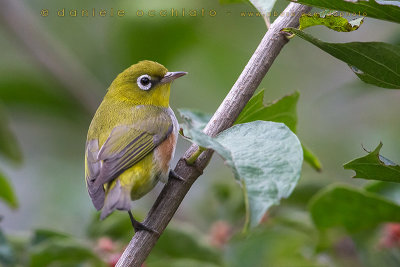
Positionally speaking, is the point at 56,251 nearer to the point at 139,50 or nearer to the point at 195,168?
the point at 195,168

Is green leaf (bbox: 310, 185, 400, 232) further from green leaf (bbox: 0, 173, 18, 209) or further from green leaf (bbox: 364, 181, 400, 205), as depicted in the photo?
green leaf (bbox: 0, 173, 18, 209)

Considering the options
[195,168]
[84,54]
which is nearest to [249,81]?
[195,168]

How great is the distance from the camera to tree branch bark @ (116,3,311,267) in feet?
6.29

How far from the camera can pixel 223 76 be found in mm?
4801

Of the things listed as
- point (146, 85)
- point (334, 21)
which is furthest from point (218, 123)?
point (146, 85)

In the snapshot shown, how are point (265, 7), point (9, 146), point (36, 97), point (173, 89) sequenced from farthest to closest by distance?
point (173, 89), point (36, 97), point (9, 146), point (265, 7)

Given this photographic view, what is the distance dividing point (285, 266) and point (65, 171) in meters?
2.04

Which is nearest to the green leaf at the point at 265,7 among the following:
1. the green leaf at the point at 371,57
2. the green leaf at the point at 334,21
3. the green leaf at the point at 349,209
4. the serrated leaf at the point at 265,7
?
the serrated leaf at the point at 265,7

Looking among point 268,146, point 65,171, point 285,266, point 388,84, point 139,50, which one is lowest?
point 285,266

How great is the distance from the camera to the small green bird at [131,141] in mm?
2600

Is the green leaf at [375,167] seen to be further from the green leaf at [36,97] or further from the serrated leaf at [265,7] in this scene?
the green leaf at [36,97]

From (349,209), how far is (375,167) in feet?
2.54

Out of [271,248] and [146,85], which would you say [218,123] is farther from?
[146,85]

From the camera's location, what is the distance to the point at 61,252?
2518mm
